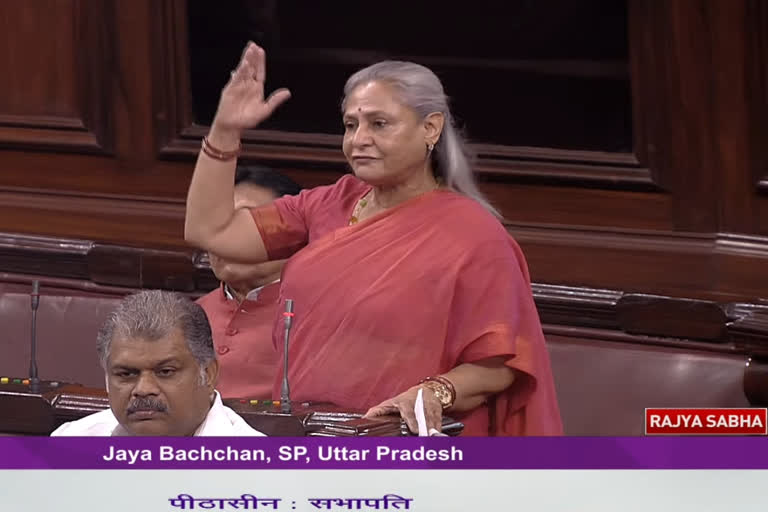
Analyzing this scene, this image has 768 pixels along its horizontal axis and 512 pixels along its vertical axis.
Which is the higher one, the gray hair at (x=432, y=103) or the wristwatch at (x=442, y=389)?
the gray hair at (x=432, y=103)

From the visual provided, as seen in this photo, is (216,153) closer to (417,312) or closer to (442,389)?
(417,312)

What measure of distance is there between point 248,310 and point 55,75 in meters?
1.07

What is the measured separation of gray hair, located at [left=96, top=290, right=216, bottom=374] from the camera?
95.3 inches

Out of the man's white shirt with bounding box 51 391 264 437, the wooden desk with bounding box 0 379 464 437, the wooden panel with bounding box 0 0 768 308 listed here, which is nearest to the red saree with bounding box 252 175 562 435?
the wooden desk with bounding box 0 379 464 437

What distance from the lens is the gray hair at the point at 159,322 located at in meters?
2.42

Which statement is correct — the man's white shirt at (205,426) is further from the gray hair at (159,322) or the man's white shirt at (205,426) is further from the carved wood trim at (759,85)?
the carved wood trim at (759,85)

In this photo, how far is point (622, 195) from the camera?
358 cm

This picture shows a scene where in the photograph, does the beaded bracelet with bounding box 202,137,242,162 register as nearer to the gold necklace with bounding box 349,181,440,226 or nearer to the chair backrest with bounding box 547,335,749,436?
the gold necklace with bounding box 349,181,440,226

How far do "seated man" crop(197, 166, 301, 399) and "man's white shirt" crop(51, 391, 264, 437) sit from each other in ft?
2.24

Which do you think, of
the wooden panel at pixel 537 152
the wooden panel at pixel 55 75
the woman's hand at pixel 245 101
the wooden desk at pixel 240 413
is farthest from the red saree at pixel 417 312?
the wooden panel at pixel 55 75

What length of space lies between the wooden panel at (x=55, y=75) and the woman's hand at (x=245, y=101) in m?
1.14
